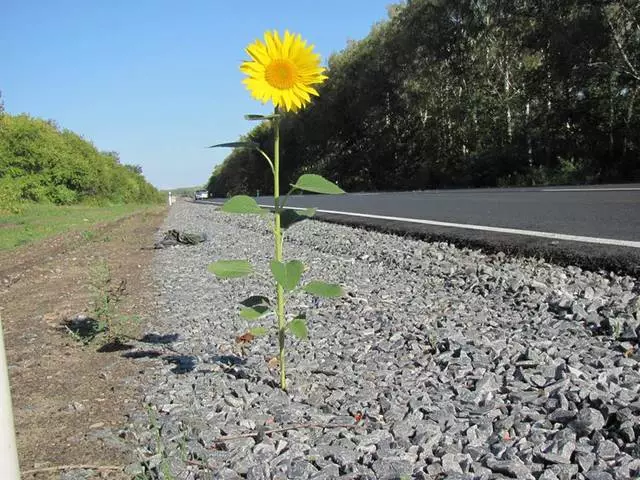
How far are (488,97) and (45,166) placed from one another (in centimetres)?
3151

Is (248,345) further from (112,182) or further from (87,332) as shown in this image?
(112,182)

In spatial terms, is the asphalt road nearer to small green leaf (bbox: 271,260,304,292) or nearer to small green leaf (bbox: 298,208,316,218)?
small green leaf (bbox: 298,208,316,218)

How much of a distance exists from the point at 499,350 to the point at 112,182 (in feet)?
176

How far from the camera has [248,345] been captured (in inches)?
130

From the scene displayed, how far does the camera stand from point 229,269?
2271mm

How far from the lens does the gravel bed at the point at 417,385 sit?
1.91 meters

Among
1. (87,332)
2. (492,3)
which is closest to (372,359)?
(87,332)

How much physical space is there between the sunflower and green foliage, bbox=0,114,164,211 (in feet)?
118

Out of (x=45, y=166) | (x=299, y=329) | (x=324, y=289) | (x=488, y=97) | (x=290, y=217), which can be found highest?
(x=488, y=97)

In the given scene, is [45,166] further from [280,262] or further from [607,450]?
[607,450]

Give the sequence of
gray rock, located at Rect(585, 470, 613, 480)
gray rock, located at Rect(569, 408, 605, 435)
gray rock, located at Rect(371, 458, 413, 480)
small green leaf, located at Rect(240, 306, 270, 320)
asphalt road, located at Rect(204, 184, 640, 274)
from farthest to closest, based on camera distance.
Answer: asphalt road, located at Rect(204, 184, 640, 274) < small green leaf, located at Rect(240, 306, 270, 320) < gray rock, located at Rect(569, 408, 605, 435) < gray rock, located at Rect(371, 458, 413, 480) < gray rock, located at Rect(585, 470, 613, 480)

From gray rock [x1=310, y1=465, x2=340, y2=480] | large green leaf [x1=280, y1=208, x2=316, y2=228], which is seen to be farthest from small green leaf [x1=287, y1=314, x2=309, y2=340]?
gray rock [x1=310, y1=465, x2=340, y2=480]

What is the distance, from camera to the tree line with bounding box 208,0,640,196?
67.7ft

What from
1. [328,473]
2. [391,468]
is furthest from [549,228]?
[328,473]
